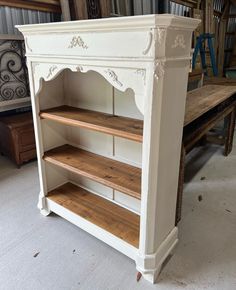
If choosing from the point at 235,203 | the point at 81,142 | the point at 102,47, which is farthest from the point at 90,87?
the point at 235,203

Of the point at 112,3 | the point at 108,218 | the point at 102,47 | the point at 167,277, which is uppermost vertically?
the point at 112,3

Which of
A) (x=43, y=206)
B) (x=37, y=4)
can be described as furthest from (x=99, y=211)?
(x=37, y=4)

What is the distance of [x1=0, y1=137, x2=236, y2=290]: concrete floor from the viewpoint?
1512 millimetres

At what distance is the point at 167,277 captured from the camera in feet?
5.07

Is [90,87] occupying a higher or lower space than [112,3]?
lower

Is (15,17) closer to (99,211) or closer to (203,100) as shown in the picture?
(203,100)

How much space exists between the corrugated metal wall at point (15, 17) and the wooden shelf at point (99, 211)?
1.94m

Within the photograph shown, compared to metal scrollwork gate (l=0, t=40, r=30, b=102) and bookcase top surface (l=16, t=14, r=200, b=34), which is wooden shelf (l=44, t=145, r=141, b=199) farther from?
metal scrollwork gate (l=0, t=40, r=30, b=102)

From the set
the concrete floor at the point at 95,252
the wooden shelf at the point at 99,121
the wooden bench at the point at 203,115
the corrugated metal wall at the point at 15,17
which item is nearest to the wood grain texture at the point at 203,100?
the wooden bench at the point at 203,115

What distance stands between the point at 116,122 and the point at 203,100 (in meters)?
1.38

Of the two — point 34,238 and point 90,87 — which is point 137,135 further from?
point 34,238

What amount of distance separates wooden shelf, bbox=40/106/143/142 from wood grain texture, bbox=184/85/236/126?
1.74 ft

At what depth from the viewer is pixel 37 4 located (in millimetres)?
2949

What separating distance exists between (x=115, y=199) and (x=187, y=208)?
2.22ft
